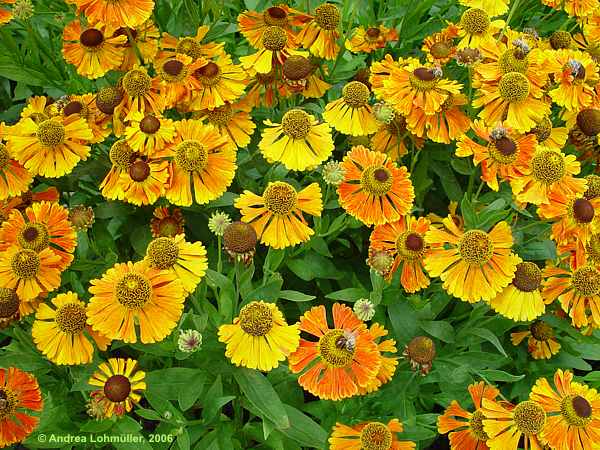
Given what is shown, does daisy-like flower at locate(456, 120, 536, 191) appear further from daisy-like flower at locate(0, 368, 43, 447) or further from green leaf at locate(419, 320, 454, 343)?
daisy-like flower at locate(0, 368, 43, 447)

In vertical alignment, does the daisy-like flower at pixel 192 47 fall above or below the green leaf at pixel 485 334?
above

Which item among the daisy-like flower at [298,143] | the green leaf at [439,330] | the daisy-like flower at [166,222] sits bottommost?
the green leaf at [439,330]

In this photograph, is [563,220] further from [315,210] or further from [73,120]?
[73,120]

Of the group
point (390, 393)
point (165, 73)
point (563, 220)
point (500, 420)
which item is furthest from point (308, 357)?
point (165, 73)

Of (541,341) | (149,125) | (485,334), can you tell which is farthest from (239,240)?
(541,341)

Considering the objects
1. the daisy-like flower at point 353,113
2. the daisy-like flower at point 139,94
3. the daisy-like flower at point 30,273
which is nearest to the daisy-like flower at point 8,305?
the daisy-like flower at point 30,273

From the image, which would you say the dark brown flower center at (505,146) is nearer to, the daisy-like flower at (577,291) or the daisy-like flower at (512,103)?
the daisy-like flower at (512,103)

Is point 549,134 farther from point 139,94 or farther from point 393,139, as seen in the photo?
point 139,94
